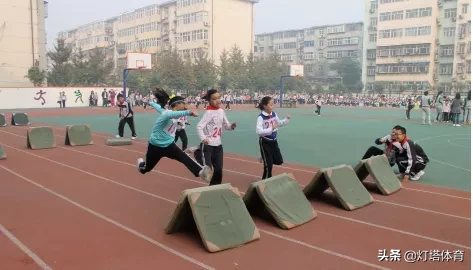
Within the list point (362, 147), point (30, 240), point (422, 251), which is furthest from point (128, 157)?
point (422, 251)

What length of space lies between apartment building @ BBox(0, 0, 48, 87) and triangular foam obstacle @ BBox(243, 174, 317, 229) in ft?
144

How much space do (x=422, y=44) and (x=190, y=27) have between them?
32784 mm

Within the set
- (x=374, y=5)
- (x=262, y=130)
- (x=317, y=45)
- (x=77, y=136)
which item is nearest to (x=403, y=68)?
(x=374, y=5)

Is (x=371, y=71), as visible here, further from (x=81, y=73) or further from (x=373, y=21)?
(x=81, y=73)

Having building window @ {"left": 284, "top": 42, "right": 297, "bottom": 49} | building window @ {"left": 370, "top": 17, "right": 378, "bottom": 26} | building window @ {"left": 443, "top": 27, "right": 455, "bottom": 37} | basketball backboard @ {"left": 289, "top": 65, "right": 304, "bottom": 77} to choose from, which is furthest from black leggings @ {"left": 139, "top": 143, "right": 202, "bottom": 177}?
building window @ {"left": 284, "top": 42, "right": 297, "bottom": 49}

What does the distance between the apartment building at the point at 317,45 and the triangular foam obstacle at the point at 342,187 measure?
7140 centimetres

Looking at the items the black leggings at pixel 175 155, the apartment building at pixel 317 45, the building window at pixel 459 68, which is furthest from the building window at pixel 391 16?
the black leggings at pixel 175 155

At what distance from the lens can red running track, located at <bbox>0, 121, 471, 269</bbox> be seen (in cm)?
407

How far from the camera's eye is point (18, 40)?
4303cm

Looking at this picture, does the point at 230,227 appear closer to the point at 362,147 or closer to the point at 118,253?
the point at 118,253

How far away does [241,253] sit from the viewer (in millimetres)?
4227

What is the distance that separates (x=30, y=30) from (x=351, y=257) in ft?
154

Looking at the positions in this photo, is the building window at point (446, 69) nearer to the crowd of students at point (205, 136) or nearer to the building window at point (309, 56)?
the building window at point (309, 56)

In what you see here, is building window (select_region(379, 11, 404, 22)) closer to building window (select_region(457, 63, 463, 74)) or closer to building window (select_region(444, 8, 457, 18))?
building window (select_region(444, 8, 457, 18))
